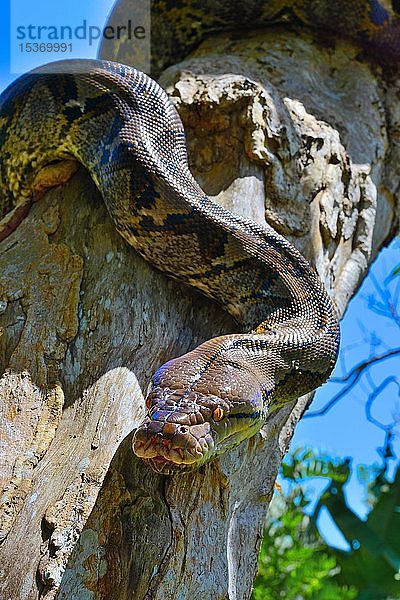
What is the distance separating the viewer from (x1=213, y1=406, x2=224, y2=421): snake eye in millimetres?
2266

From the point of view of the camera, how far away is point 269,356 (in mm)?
2658

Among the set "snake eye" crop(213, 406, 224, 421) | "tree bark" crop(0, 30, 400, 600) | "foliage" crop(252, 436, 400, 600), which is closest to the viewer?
"tree bark" crop(0, 30, 400, 600)

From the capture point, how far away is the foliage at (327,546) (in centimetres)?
477

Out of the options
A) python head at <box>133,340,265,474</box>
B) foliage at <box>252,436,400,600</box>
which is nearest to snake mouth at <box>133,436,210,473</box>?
python head at <box>133,340,265,474</box>

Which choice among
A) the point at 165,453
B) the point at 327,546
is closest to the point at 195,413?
the point at 165,453

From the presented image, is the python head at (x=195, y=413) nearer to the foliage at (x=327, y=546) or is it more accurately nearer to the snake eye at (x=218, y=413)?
the snake eye at (x=218, y=413)

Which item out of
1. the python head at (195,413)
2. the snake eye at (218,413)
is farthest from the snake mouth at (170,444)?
the snake eye at (218,413)

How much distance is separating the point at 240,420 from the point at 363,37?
11.3 feet

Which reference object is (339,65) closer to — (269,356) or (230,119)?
(230,119)

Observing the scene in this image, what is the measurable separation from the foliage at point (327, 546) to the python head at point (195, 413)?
8.87 feet

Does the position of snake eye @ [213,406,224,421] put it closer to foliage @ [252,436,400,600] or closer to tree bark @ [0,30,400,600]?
tree bark @ [0,30,400,600]

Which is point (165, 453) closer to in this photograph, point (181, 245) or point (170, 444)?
point (170, 444)

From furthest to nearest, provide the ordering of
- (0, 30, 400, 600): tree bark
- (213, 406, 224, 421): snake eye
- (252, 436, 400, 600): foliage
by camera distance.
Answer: (252, 436, 400, 600): foliage
(213, 406, 224, 421): snake eye
(0, 30, 400, 600): tree bark

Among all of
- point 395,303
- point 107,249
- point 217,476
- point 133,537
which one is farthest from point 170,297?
point 395,303
